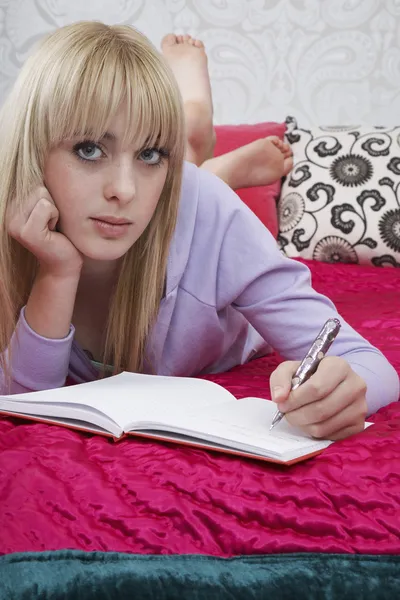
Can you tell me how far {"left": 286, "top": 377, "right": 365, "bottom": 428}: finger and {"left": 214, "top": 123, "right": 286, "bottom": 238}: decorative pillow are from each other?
168 cm

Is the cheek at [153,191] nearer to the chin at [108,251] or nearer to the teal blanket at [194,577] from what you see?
the chin at [108,251]

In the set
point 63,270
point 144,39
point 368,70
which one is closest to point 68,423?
point 63,270

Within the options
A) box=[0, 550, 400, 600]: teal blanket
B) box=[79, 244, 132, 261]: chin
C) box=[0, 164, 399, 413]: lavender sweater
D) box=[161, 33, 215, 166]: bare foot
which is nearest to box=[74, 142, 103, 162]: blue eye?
box=[79, 244, 132, 261]: chin

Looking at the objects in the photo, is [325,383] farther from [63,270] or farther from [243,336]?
[243,336]

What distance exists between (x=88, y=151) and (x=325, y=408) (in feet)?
1.58

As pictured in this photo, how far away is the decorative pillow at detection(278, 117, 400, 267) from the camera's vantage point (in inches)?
96.0

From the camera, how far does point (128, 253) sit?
49.2 inches

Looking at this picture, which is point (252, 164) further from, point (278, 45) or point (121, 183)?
point (121, 183)

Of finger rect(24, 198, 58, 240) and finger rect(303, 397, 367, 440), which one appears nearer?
finger rect(303, 397, 367, 440)

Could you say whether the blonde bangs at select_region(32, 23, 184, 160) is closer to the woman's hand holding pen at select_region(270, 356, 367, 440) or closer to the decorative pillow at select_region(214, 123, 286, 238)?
the woman's hand holding pen at select_region(270, 356, 367, 440)

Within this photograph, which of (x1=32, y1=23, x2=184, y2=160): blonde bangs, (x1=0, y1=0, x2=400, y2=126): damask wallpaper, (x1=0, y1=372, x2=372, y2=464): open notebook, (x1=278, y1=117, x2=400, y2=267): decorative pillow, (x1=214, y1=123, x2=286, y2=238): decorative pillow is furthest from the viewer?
(x1=0, y1=0, x2=400, y2=126): damask wallpaper

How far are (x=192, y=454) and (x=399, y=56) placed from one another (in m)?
2.44

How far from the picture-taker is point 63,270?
1.17 m

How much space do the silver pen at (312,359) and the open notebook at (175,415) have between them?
41mm
